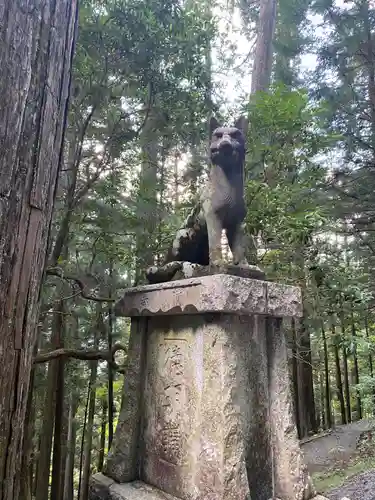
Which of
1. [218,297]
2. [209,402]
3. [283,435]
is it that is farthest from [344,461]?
[218,297]

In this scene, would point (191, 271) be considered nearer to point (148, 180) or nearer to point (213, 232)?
point (213, 232)

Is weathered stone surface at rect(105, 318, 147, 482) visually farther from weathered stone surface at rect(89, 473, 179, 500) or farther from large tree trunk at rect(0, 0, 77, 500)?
large tree trunk at rect(0, 0, 77, 500)

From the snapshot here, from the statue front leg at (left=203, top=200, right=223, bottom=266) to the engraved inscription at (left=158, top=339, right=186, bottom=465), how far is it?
0.61m

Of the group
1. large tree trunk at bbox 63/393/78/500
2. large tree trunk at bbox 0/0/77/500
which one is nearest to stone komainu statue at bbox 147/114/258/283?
large tree trunk at bbox 0/0/77/500

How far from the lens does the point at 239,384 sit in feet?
7.82

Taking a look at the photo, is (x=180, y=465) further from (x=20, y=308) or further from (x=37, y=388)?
(x=37, y=388)

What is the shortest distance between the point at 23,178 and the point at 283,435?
213 centimetres

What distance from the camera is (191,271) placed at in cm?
261

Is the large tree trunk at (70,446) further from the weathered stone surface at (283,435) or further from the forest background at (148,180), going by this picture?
the weathered stone surface at (283,435)

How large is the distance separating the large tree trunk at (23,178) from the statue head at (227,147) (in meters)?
1.36

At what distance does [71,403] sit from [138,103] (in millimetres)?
5623

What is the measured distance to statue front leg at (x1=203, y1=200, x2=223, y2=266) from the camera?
2.57 metres

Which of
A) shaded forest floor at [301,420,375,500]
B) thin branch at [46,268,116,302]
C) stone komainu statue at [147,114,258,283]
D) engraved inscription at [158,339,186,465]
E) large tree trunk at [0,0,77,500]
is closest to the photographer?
large tree trunk at [0,0,77,500]

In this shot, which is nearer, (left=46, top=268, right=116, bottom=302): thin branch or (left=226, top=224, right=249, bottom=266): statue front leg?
(left=226, top=224, right=249, bottom=266): statue front leg
